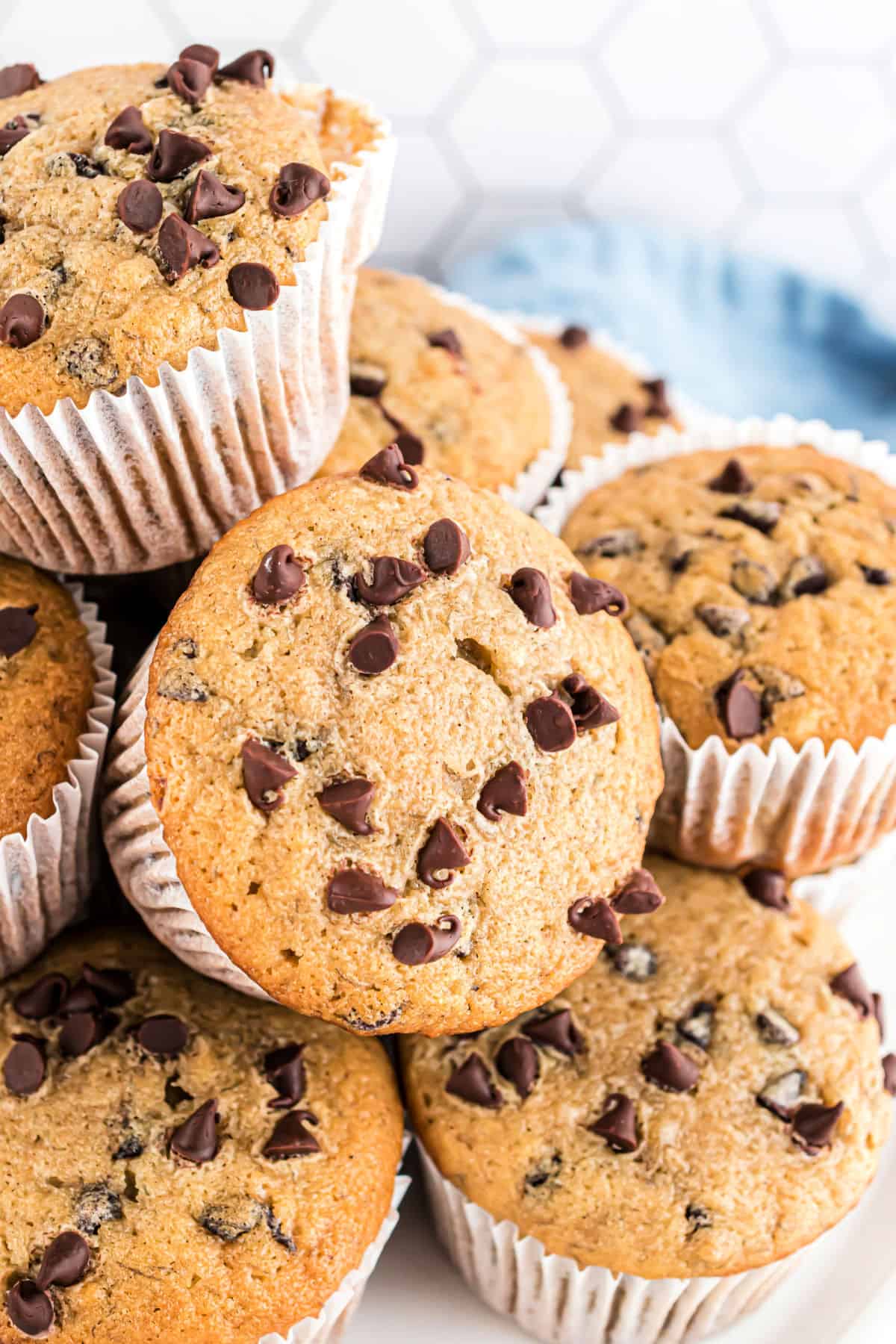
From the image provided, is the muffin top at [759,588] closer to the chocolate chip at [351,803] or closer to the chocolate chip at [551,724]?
the chocolate chip at [551,724]

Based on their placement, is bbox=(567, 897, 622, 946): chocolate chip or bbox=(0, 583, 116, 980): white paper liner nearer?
bbox=(567, 897, 622, 946): chocolate chip

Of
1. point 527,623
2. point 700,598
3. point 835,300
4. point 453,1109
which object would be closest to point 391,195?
point 835,300

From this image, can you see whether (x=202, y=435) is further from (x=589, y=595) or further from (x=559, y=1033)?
(x=559, y=1033)

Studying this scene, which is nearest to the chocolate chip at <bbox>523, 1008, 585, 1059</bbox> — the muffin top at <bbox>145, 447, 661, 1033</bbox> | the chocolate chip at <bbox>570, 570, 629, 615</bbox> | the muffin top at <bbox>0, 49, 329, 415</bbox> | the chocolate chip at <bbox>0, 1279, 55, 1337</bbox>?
the muffin top at <bbox>145, 447, 661, 1033</bbox>

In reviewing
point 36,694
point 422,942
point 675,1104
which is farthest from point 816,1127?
point 36,694

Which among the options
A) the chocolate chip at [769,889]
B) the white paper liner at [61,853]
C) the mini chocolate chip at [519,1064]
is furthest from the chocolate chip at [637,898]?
the white paper liner at [61,853]

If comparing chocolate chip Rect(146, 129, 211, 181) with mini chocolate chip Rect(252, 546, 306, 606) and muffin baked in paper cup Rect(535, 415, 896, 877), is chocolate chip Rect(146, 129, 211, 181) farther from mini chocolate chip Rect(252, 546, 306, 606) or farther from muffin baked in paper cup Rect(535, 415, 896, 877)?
muffin baked in paper cup Rect(535, 415, 896, 877)
